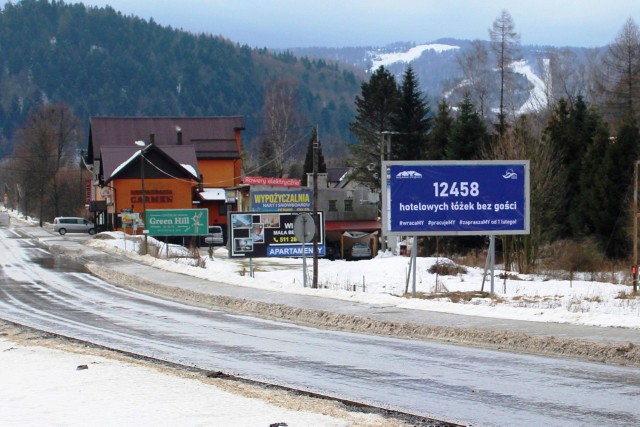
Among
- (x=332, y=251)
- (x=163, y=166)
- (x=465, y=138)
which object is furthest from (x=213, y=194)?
(x=465, y=138)

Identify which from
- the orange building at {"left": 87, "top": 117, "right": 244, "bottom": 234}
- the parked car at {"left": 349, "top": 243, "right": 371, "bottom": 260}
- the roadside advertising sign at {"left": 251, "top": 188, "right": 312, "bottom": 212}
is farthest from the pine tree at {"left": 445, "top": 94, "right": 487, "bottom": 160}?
the orange building at {"left": 87, "top": 117, "right": 244, "bottom": 234}

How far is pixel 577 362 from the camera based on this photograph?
13.4 m

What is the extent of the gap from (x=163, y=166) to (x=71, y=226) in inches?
659

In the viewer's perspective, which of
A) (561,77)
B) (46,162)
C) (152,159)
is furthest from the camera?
(46,162)

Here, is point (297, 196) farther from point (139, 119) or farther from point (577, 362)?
point (139, 119)

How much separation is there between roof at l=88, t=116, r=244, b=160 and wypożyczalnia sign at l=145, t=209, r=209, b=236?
4675cm

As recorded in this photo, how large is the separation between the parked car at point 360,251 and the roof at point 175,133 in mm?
34431

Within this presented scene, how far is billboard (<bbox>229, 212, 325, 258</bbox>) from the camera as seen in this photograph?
123 ft

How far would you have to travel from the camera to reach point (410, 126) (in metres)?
75.0

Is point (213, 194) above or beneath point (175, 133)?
beneath

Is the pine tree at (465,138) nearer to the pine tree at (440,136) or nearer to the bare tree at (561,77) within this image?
the pine tree at (440,136)

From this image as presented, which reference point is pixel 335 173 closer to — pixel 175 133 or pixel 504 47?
pixel 175 133

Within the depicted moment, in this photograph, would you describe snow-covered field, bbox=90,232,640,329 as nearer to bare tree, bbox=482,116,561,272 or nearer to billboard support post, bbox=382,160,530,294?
billboard support post, bbox=382,160,530,294

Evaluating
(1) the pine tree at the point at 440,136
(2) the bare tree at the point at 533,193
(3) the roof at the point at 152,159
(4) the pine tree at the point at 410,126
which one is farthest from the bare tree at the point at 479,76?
(2) the bare tree at the point at 533,193
